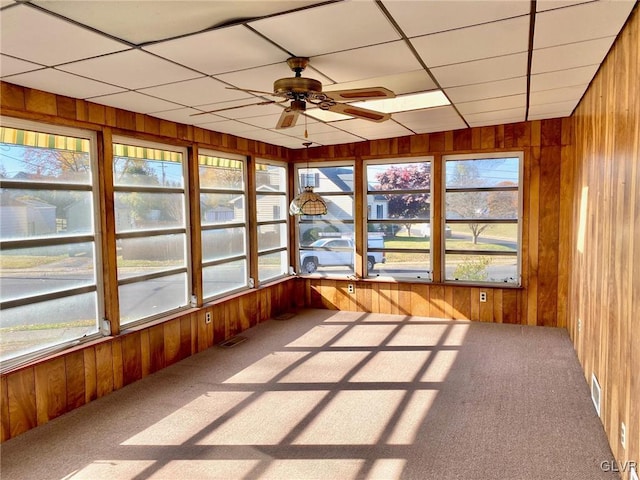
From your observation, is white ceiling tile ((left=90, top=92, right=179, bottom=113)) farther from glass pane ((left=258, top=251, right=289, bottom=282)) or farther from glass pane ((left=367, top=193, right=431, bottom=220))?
glass pane ((left=367, top=193, right=431, bottom=220))

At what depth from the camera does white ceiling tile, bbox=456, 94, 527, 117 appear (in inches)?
174

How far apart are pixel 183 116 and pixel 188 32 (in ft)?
7.22

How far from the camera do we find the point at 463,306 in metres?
6.31

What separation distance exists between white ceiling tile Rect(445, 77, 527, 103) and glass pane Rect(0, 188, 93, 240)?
11.1ft

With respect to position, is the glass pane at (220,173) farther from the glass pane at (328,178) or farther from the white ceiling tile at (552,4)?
the white ceiling tile at (552,4)

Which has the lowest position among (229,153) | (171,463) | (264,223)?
(171,463)

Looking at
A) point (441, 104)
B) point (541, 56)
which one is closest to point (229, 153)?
point (441, 104)

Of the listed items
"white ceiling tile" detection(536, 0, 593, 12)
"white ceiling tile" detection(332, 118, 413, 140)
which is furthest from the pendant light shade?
"white ceiling tile" detection(536, 0, 593, 12)

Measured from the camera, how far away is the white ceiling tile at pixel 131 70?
2.83 meters

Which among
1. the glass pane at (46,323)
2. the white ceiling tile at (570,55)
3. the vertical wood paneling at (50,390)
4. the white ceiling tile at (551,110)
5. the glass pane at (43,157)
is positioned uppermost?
the white ceiling tile at (551,110)

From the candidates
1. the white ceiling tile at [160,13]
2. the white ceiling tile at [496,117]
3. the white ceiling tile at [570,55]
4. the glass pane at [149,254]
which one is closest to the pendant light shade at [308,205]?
the glass pane at [149,254]

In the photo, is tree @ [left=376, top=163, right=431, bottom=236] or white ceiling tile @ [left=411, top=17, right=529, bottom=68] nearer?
→ white ceiling tile @ [left=411, top=17, right=529, bottom=68]

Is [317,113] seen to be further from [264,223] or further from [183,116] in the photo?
[264,223]

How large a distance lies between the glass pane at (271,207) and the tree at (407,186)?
5.14 ft
